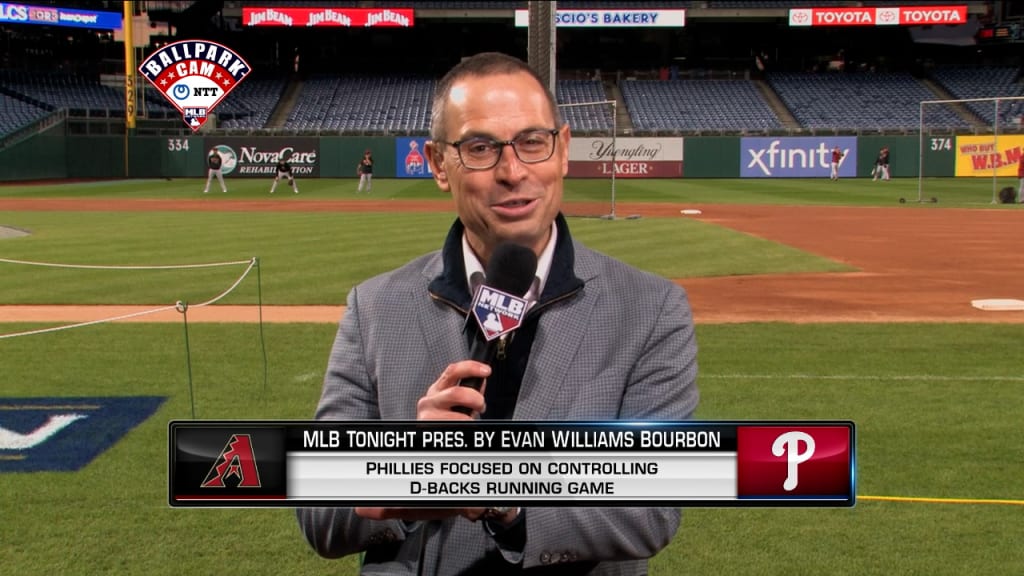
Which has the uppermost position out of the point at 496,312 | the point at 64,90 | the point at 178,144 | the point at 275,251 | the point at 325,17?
the point at 325,17

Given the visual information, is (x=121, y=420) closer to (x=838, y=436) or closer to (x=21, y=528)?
(x=21, y=528)

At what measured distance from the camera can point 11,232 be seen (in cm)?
2456

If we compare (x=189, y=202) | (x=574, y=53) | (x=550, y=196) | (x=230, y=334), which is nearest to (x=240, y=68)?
(x=574, y=53)

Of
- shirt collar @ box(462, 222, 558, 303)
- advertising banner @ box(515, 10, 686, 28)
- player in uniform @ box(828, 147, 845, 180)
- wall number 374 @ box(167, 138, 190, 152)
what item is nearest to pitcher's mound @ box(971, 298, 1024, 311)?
shirt collar @ box(462, 222, 558, 303)

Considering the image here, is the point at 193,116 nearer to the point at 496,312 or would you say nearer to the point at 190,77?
the point at 190,77

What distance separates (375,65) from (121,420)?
5903 centimetres

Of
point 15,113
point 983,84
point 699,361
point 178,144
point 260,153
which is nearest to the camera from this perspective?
point 699,361

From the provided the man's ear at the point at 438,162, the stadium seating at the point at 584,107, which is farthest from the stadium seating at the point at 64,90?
the man's ear at the point at 438,162

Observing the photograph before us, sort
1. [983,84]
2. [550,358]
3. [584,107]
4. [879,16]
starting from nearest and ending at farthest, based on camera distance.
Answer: [550,358] → [584,107] → [879,16] → [983,84]

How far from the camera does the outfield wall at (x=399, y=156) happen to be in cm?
4981

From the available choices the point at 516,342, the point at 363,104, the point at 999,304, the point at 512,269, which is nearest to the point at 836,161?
the point at 363,104

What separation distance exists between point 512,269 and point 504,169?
0.22 metres

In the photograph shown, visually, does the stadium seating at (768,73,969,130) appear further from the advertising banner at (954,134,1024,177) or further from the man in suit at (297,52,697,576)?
the man in suit at (297,52,697,576)

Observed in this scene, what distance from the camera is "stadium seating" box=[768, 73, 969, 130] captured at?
176 ft
